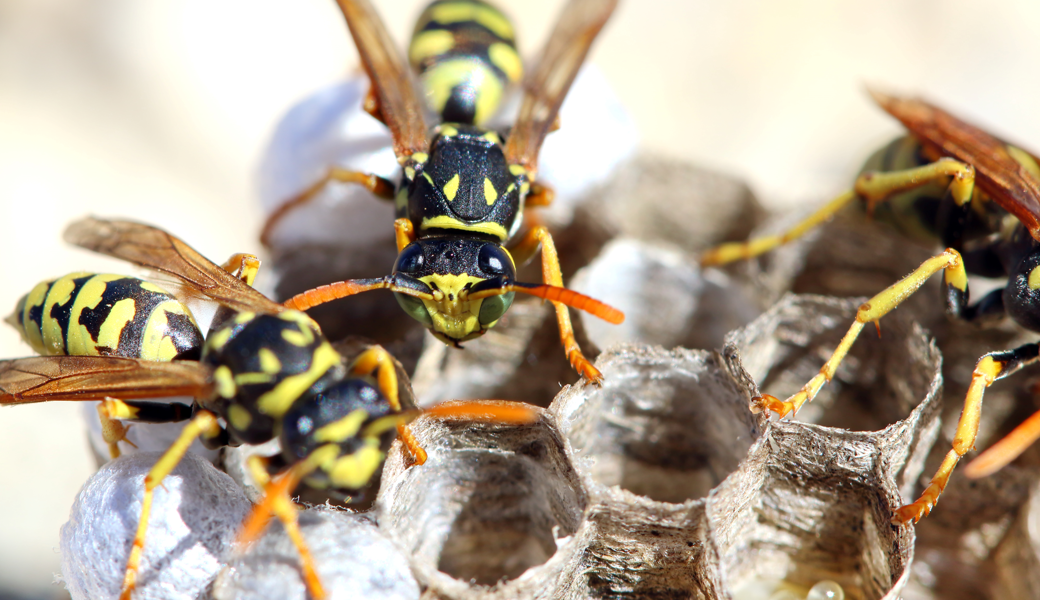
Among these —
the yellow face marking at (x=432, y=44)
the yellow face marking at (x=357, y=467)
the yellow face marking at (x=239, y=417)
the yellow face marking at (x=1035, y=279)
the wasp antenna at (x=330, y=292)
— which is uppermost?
the yellow face marking at (x=432, y=44)

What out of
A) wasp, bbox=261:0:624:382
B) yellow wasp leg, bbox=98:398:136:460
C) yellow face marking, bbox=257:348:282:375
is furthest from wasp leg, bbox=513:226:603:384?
yellow wasp leg, bbox=98:398:136:460

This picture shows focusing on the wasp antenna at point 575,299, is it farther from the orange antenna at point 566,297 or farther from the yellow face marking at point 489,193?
the yellow face marking at point 489,193

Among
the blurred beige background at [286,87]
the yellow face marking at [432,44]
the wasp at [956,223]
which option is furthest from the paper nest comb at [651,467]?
the blurred beige background at [286,87]

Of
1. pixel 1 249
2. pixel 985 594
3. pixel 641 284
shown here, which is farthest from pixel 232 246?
pixel 985 594

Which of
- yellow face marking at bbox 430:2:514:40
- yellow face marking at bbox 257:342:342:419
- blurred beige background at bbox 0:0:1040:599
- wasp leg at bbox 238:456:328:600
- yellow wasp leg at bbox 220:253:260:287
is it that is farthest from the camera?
blurred beige background at bbox 0:0:1040:599

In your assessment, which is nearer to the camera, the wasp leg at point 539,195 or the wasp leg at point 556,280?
the wasp leg at point 556,280

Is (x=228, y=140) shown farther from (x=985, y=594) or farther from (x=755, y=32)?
(x=985, y=594)

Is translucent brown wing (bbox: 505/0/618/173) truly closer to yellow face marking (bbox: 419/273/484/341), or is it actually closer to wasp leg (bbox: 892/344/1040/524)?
yellow face marking (bbox: 419/273/484/341)
